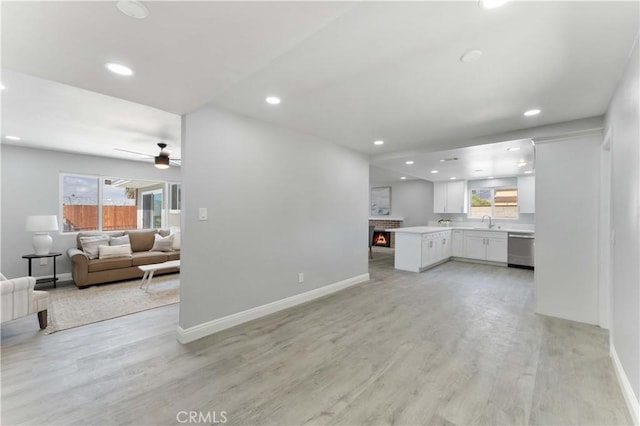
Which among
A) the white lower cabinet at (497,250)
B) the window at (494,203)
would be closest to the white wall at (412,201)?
the window at (494,203)

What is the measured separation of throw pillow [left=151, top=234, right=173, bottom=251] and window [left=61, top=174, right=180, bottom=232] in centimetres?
54

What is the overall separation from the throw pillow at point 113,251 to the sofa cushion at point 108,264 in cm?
9

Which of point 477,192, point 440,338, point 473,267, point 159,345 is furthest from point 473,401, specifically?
point 477,192

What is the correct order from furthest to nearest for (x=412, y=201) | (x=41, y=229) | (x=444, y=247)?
(x=412, y=201) → (x=444, y=247) → (x=41, y=229)

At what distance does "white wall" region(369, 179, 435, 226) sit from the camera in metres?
9.01

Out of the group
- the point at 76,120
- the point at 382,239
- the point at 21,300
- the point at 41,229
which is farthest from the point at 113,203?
the point at 382,239

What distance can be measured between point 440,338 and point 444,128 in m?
2.57

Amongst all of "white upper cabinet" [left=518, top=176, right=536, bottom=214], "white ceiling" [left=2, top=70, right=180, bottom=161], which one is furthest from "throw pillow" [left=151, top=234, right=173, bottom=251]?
"white upper cabinet" [left=518, top=176, right=536, bottom=214]

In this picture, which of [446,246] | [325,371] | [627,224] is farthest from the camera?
[446,246]

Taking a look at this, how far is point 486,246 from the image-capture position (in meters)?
6.71

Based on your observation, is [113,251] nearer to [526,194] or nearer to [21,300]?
[21,300]

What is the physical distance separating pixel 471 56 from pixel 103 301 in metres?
5.19

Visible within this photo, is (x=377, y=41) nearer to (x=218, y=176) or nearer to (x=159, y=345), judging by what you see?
(x=218, y=176)

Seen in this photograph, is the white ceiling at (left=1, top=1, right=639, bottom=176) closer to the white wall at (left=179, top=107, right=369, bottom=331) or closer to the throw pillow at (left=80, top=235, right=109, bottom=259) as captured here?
the white wall at (left=179, top=107, right=369, bottom=331)
